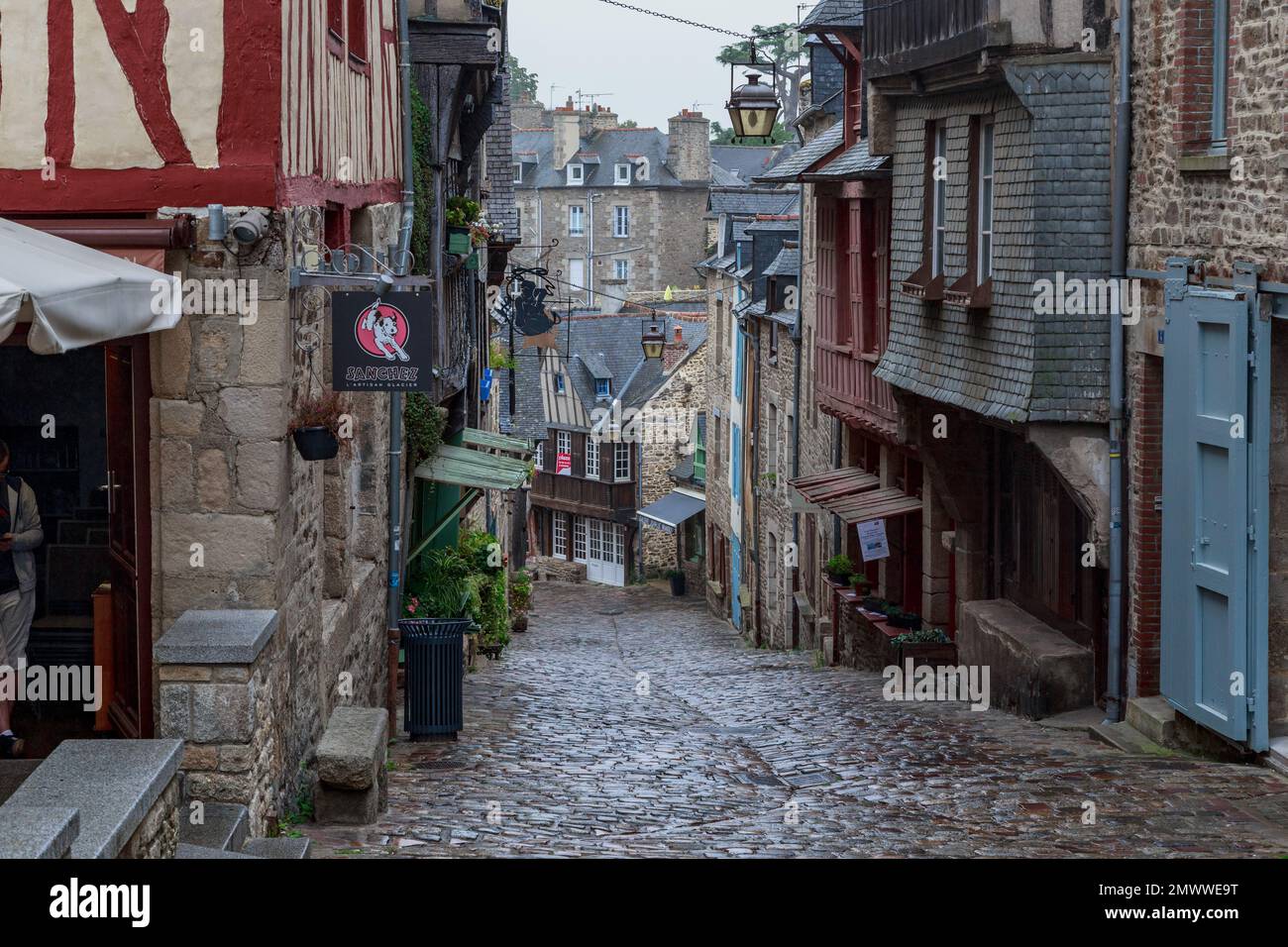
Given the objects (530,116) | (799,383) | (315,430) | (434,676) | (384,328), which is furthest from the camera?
(530,116)

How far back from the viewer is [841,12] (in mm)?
18328

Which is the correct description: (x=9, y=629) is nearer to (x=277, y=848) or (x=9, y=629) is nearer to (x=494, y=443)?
(x=277, y=848)

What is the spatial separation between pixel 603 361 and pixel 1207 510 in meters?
36.0

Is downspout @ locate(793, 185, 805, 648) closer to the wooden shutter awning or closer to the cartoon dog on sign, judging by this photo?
the wooden shutter awning

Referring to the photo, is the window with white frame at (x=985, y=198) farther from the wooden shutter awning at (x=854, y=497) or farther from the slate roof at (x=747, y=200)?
the slate roof at (x=747, y=200)

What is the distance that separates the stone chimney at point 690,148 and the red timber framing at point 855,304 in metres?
43.5

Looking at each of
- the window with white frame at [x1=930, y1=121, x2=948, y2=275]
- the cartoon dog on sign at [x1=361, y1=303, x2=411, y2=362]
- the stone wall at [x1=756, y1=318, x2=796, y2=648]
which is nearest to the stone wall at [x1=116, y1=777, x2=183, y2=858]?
the cartoon dog on sign at [x1=361, y1=303, x2=411, y2=362]

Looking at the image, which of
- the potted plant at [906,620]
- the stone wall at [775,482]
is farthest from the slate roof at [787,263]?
the potted plant at [906,620]

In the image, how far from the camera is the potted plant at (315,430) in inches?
302

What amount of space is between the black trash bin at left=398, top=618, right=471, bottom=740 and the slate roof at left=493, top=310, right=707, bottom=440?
3148 cm

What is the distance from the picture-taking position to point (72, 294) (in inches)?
238

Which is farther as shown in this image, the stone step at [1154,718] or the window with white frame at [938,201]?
the window with white frame at [938,201]

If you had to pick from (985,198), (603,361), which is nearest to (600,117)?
(603,361)
